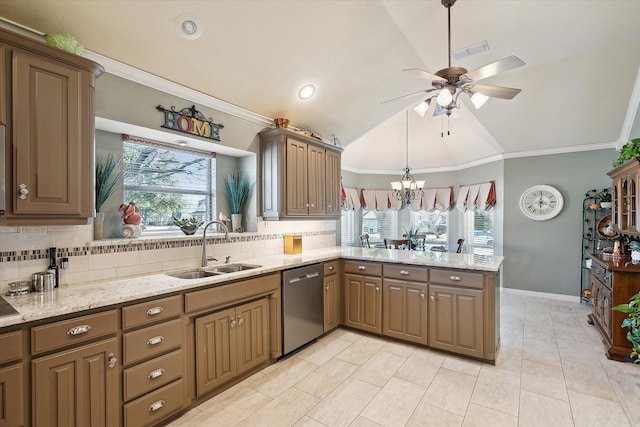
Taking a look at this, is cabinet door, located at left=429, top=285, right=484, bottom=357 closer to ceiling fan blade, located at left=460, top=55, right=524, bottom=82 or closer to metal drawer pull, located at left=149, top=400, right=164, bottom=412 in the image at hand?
ceiling fan blade, located at left=460, top=55, right=524, bottom=82

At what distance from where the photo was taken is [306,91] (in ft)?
11.6

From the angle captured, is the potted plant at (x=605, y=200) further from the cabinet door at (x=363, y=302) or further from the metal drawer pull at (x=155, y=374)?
the metal drawer pull at (x=155, y=374)

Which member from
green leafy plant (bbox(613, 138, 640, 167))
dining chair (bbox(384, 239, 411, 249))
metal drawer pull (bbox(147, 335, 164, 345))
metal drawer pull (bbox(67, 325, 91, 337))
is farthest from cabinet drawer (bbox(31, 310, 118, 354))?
green leafy plant (bbox(613, 138, 640, 167))

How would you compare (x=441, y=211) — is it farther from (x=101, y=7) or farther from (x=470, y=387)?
(x=101, y=7)

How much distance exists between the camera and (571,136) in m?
4.87

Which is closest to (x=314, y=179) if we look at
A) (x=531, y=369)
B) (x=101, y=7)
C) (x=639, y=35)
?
(x=101, y=7)

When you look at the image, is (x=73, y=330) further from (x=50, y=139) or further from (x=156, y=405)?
(x=50, y=139)

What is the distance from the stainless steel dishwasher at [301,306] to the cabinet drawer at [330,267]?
106 millimetres

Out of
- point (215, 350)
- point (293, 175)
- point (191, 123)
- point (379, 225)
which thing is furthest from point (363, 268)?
point (379, 225)

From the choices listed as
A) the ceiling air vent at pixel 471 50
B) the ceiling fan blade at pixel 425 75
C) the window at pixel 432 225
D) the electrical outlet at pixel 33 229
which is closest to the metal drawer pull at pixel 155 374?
the electrical outlet at pixel 33 229

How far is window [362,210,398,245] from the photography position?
776cm

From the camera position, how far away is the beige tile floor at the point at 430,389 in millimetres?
2172

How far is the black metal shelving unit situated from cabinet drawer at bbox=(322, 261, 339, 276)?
4223 millimetres

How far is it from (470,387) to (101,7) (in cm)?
405
